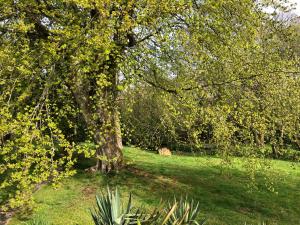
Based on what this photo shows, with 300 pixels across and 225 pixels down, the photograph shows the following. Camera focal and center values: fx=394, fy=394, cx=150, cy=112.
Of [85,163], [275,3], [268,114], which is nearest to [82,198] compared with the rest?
[85,163]

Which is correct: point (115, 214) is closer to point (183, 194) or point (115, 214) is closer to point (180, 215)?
point (180, 215)

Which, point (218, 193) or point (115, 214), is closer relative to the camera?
point (115, 214)

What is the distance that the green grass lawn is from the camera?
1248 cm

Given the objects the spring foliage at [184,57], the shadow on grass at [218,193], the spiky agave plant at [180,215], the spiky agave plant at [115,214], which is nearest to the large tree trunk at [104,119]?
the spring foliage at [184,57]

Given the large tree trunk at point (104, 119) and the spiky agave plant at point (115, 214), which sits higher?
the large tree trunk at point (104, 119)

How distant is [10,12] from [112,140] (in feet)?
21.2

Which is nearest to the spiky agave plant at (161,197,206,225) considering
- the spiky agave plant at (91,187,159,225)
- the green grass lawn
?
the spiky agave plant at (91,187,159,225)

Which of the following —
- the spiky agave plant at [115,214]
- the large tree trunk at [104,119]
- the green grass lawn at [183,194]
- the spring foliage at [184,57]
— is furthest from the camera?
the large tree trunk at [104,119]

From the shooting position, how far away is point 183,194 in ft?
47.1

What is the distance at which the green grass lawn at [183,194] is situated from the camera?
1248 cm

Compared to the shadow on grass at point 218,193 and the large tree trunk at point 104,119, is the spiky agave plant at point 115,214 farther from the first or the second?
the large tree trunk at point 104,119

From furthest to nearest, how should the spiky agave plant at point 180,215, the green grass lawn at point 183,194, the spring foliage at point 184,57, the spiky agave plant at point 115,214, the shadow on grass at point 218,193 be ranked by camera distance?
1. the shadow on grass at point 218,193
2. the green grass lawn at point 183,194
3. the spring foliage at point 184,57
4. the spiky agave plant at point 115,214
5. the spiky agave plant at point 180,215

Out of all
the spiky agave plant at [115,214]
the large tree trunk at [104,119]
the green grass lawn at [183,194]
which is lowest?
the green grass lawn at [183,194]

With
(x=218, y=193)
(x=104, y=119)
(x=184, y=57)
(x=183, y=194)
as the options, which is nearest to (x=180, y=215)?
(x=184, y=57)
